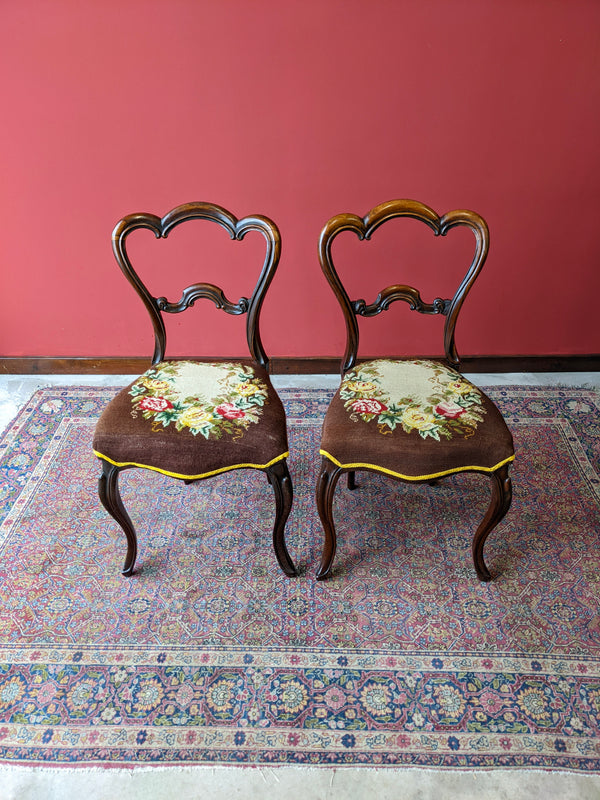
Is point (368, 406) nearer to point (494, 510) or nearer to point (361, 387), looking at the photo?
point (361, 387)

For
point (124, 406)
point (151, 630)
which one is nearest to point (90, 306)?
point (124, 406)

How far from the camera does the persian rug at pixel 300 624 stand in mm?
1349

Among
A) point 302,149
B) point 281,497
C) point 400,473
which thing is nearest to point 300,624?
point 281,497

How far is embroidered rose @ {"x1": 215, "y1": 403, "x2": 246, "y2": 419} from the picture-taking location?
1.60 m

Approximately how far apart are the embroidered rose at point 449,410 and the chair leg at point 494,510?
0.62ft

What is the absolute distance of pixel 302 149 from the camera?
2.34 m

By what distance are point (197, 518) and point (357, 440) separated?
74 centimetres

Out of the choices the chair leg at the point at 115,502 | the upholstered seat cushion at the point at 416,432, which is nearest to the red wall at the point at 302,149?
the upholstered seat cushion at the point at 416,432

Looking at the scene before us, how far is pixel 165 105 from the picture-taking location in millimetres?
2266

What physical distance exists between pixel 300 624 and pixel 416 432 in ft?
2.08

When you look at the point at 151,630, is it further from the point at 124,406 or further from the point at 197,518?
the point at 124,406

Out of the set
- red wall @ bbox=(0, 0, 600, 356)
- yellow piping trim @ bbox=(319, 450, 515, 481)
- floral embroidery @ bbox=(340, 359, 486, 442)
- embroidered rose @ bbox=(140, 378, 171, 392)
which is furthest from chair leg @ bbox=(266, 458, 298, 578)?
red wall @ bbox=(0, 0, 600, 356)

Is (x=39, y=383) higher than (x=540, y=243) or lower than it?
lower

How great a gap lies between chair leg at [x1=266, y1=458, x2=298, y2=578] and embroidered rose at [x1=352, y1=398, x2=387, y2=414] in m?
0.27
